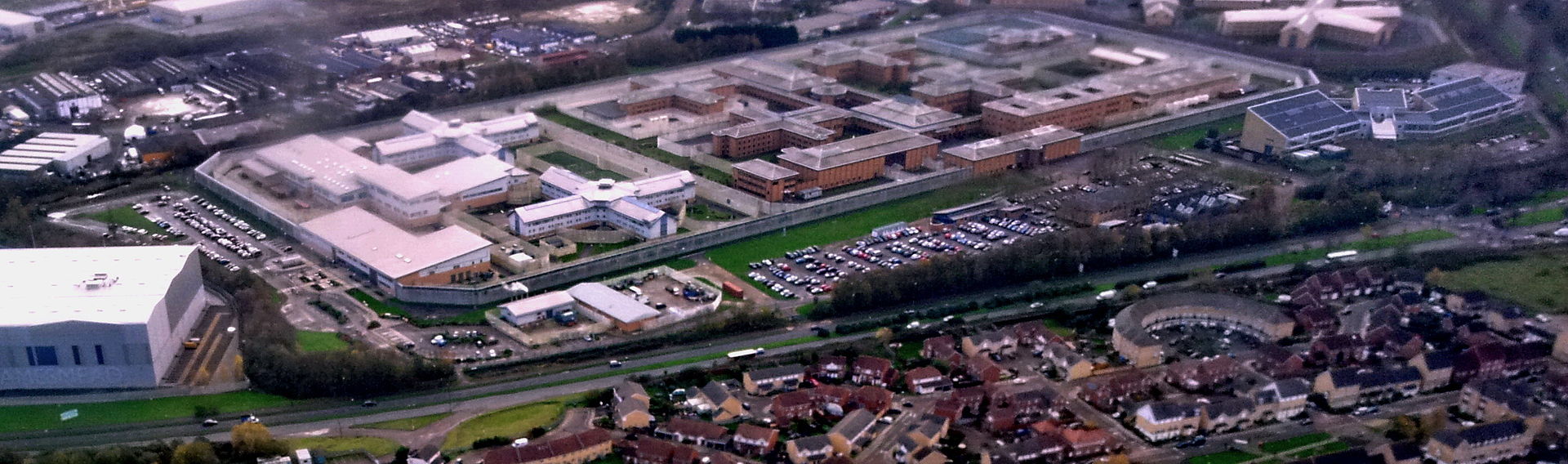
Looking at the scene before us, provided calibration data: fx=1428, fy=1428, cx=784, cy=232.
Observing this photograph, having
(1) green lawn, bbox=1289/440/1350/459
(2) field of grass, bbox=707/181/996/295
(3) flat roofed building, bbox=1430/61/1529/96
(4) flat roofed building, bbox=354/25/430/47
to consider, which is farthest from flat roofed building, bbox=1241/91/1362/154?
(4) flat roofed building, bbox=354/25/430/47

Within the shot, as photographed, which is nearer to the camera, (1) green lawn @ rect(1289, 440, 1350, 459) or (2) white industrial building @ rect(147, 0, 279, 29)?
(1) green lawn @ rect(1289, 440, 1350, 459)

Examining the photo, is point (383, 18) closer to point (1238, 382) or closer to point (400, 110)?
point (400, 110)

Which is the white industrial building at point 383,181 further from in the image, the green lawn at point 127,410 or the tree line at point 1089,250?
the tree line at point 1089,250

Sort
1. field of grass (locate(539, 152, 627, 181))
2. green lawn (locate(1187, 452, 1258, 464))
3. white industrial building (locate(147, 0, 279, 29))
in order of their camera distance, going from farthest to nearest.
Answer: white industrial building (locate(147, 0, 279, 29)) → field of grass (locate(539, 152, 627, 181)) → green lawn (locate(1187, 452, 1258, 464))

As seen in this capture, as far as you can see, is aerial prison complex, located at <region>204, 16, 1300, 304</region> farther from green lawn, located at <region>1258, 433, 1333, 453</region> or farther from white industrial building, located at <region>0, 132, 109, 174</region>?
green lawn, located at <region>1258, 433, 1333, 453</region>

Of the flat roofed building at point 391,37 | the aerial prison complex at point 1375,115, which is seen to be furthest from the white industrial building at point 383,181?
the aerial prison complex at point 1375,115

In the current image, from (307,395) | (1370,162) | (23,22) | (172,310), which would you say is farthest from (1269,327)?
(23,22)

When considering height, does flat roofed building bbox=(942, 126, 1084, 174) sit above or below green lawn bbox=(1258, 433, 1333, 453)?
below
